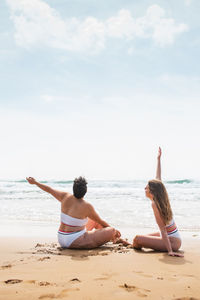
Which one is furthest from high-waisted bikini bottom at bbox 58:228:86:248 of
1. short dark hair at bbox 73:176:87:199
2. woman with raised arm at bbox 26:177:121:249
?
short dark hair at bbox 73:176:87:199

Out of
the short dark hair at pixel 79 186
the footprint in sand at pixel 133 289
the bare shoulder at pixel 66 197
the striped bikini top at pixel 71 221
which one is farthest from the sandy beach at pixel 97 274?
the short dark hair at pixel 79 186

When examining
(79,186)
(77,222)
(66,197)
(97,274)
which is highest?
(79,186)

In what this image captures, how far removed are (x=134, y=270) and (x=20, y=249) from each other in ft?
8.22

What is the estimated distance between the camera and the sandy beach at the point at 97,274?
3.03 meters

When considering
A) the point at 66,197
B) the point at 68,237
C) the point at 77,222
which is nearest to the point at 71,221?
the point at 77,222

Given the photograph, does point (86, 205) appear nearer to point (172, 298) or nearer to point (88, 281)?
point (88, 281)

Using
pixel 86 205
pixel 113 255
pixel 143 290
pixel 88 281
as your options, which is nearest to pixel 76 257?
pixel 113 255

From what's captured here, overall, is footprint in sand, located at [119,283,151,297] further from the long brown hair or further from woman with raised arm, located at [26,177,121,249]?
woman with raised arm, located at [26,177,121,249]

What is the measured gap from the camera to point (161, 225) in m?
5.14

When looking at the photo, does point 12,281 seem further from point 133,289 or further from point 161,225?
point 161,225

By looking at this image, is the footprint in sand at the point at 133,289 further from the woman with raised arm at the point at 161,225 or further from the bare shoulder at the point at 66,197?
the bare shoulder at the point at 66,197

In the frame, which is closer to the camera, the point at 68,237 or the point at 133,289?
the point at 133,289

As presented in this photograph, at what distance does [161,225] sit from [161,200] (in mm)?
419

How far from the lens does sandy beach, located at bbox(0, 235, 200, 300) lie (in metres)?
3.03
